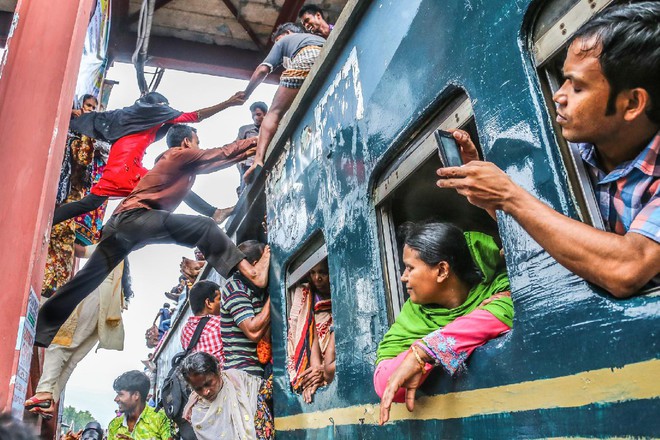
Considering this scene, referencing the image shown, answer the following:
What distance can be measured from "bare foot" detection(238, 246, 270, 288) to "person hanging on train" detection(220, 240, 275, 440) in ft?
0.23

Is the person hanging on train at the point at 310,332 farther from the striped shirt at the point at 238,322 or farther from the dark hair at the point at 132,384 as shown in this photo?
the dark hair at the point at 132,384

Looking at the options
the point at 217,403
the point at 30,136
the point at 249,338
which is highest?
the point at 30,136

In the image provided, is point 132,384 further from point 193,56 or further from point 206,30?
point 206,30

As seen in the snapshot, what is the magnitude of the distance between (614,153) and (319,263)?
265 cm

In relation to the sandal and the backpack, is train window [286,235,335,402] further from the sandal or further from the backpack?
the sandal

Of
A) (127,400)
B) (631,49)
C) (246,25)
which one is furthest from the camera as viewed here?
(246,25)

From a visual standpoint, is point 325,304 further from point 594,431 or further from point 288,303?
point 594,431

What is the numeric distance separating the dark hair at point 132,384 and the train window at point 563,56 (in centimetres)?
622

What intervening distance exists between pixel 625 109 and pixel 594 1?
395mm

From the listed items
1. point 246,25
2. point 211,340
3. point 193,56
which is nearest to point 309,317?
point 211,340

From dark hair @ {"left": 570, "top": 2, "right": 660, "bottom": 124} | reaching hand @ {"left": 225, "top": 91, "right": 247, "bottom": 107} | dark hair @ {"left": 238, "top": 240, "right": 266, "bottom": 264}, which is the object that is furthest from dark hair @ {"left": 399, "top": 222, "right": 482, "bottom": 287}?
reaching hand @ {"left": 225, "top": 91, "right": 247, "bottom": 107}

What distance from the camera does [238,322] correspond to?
444 centimetres

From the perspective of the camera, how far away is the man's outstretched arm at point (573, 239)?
1236 millimetres

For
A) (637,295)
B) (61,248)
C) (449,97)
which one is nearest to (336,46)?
(449,97)
